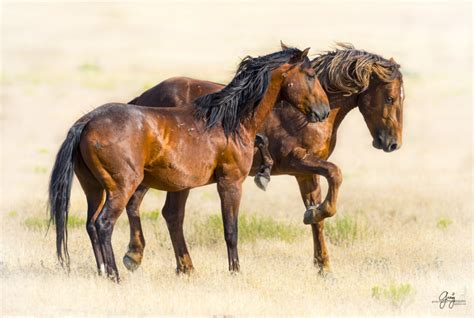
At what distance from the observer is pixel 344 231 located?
10.9 m

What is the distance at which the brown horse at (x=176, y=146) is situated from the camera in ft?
24.2

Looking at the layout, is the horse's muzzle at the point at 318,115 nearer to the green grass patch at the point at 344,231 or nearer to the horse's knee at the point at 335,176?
the horse's knee at the point at 335,176

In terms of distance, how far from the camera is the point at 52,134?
985 inches

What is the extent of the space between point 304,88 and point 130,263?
253 cm

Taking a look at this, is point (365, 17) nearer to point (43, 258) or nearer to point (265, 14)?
point (265, 14)

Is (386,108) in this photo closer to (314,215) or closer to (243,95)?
(314,215)

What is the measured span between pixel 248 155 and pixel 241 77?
2.56 ft

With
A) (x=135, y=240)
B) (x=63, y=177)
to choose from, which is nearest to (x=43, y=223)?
(x=135, y=240)

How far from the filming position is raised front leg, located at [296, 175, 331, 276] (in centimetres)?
916

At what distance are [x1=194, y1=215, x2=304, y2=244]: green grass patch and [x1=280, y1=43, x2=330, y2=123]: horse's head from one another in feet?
9.21

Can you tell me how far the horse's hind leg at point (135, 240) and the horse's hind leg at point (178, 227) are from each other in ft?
1.16

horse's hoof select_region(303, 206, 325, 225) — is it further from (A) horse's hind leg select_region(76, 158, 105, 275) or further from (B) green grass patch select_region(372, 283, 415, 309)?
(A) horse's hind leg select_region(76, 158, 105, 275)

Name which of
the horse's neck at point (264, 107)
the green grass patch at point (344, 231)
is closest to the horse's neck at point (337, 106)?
the horse's neck at point (264, 107)

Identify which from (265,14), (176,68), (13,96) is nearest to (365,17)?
(265,14)
